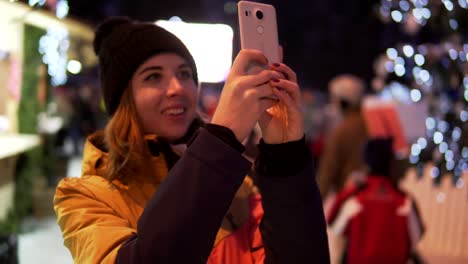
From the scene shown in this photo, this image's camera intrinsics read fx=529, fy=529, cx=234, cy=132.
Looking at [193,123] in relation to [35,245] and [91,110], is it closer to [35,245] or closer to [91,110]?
[35,245]

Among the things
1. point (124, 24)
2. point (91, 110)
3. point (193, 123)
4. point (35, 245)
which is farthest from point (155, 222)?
point (91, 110)

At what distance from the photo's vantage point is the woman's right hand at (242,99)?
89cm

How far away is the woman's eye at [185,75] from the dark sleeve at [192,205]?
48cm

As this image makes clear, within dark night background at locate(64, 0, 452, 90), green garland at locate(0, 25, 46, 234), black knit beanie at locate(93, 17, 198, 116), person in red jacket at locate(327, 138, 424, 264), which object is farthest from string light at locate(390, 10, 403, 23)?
dark night background at locate(64, 0, 452, 90)

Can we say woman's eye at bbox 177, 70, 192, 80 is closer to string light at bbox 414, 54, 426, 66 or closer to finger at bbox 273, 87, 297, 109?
finger at bbox 273, 87, 297, 109

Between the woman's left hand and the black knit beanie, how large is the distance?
402 millimetres

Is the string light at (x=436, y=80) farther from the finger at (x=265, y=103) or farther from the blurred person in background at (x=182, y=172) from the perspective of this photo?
the finger at (x=265, y=103)

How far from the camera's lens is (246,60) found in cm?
93

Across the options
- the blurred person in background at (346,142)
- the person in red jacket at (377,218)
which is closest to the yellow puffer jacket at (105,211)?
the person in red jacket at (377,218)

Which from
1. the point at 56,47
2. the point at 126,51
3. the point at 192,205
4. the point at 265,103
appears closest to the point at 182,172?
the point at 192,205

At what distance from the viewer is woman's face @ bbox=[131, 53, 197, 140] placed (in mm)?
1288

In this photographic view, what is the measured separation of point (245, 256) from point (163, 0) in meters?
2.89

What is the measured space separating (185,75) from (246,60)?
1.47 feet

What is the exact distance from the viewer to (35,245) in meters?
2.38
